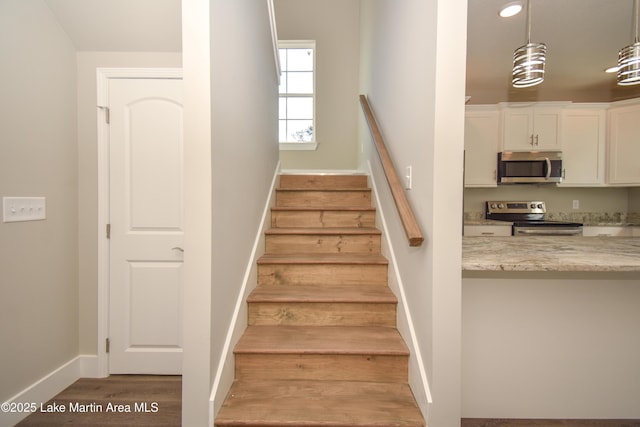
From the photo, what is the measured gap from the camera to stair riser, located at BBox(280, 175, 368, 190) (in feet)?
9.73

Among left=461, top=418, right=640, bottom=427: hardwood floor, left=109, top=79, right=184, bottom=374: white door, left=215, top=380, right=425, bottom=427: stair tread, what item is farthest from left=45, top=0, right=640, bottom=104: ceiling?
left=461, top=418, right=640, bottom=427: hardwood floor

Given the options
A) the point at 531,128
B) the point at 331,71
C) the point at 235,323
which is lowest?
the point at 235,323

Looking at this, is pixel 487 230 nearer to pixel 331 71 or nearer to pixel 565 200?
pixel 565 200

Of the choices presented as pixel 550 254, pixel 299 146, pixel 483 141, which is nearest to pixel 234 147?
pixel 550 254

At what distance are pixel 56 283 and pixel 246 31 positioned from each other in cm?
199

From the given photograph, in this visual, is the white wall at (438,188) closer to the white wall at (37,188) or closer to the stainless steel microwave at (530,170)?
the white wall at (37,188)

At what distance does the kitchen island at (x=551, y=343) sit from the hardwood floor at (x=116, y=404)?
1.69 m

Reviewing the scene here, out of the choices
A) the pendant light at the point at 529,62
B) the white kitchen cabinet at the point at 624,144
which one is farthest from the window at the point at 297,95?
the white kitchen cabinet at the point at 624,144

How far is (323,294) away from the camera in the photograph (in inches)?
72.2

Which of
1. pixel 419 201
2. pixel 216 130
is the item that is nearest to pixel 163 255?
pixel 216 130

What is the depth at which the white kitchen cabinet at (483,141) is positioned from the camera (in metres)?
3.68

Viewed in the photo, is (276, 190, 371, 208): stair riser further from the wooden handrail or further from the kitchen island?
the kitchen island

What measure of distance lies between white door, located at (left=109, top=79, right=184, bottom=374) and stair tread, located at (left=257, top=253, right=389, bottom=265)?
0.65 meters

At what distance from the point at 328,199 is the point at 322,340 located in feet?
4.62
